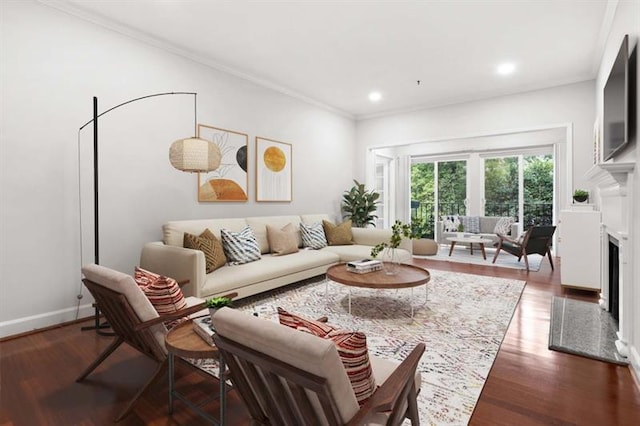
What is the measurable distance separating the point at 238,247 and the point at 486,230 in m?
5.79

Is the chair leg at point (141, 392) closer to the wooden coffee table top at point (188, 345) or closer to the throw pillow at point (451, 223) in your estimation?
the wooden coffee table top at point (188, 345)

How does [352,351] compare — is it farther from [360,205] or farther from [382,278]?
[360,205]

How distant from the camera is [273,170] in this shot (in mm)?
5102

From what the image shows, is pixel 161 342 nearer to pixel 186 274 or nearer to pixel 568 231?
pixel 186 274

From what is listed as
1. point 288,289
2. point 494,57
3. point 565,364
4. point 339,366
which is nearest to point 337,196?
point 288,289

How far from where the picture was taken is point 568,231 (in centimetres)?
393

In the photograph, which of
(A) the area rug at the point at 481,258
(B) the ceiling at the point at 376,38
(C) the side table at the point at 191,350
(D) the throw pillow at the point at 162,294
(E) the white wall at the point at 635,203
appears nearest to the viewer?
(C) the side table at the point at 191,350

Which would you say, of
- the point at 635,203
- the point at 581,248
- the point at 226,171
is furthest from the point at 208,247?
the point at 581,248

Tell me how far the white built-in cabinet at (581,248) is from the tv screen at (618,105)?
3.13 ft

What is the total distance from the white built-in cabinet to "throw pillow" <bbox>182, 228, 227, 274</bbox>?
3926 millimetres

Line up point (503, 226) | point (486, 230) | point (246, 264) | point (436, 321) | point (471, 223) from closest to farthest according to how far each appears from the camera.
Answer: point (436, 321) → point (246, 264) → point (503, 226) → point (486, 230) → point (471, 223)

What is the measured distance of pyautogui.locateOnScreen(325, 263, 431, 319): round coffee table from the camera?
9.91 feet

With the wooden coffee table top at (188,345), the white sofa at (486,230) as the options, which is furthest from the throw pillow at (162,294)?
the white sofa at (486,230)

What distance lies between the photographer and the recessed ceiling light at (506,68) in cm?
443
